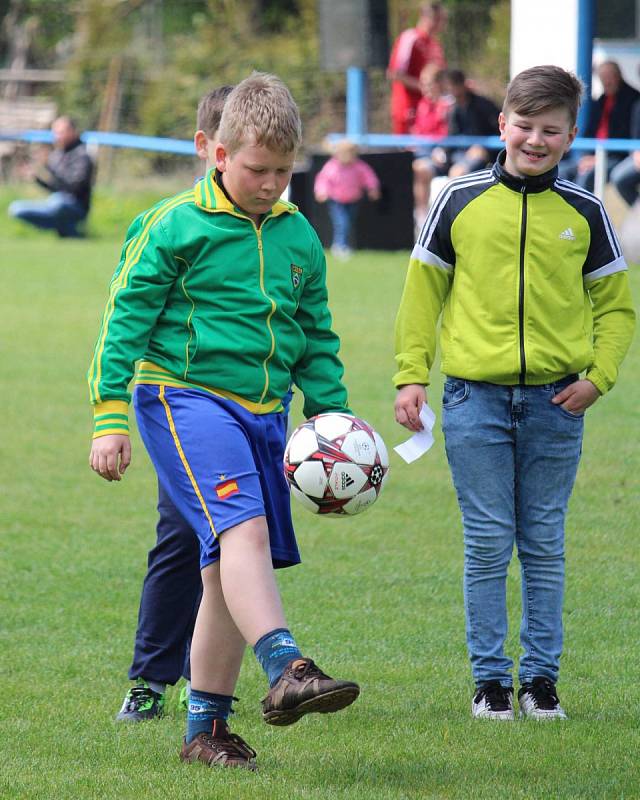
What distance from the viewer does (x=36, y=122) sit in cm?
3089

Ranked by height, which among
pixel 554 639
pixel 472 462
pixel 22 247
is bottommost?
pixel 22 247

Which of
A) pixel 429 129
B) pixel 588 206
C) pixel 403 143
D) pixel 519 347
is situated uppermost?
pixel 588 206

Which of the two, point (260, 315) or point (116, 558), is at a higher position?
point (260, 315)

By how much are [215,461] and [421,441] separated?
31.5 inches

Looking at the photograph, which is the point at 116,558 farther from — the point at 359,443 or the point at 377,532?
the point at 359,443

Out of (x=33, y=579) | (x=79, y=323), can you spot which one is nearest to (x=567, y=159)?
(x=79, y=323)

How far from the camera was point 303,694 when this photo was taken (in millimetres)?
3402

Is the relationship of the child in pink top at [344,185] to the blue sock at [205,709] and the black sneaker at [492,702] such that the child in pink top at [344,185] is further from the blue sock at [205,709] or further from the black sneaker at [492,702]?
the blue sock at [205,709]

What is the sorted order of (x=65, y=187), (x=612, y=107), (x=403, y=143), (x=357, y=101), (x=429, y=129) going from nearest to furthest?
1. (x=612, y=107)
2. (x=403, y=143)
3. (x=429, y=129)
4. (x=357, y=101)
5. (x=65, y=187)

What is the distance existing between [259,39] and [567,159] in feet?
55.0

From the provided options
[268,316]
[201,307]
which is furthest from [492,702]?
[201,307]

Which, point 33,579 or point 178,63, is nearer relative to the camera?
point 33,579

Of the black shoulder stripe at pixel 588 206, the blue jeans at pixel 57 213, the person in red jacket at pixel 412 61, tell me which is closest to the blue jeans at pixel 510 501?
the black shoulder stripe at pixel 588 206

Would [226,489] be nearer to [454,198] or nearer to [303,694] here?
[303,694]
